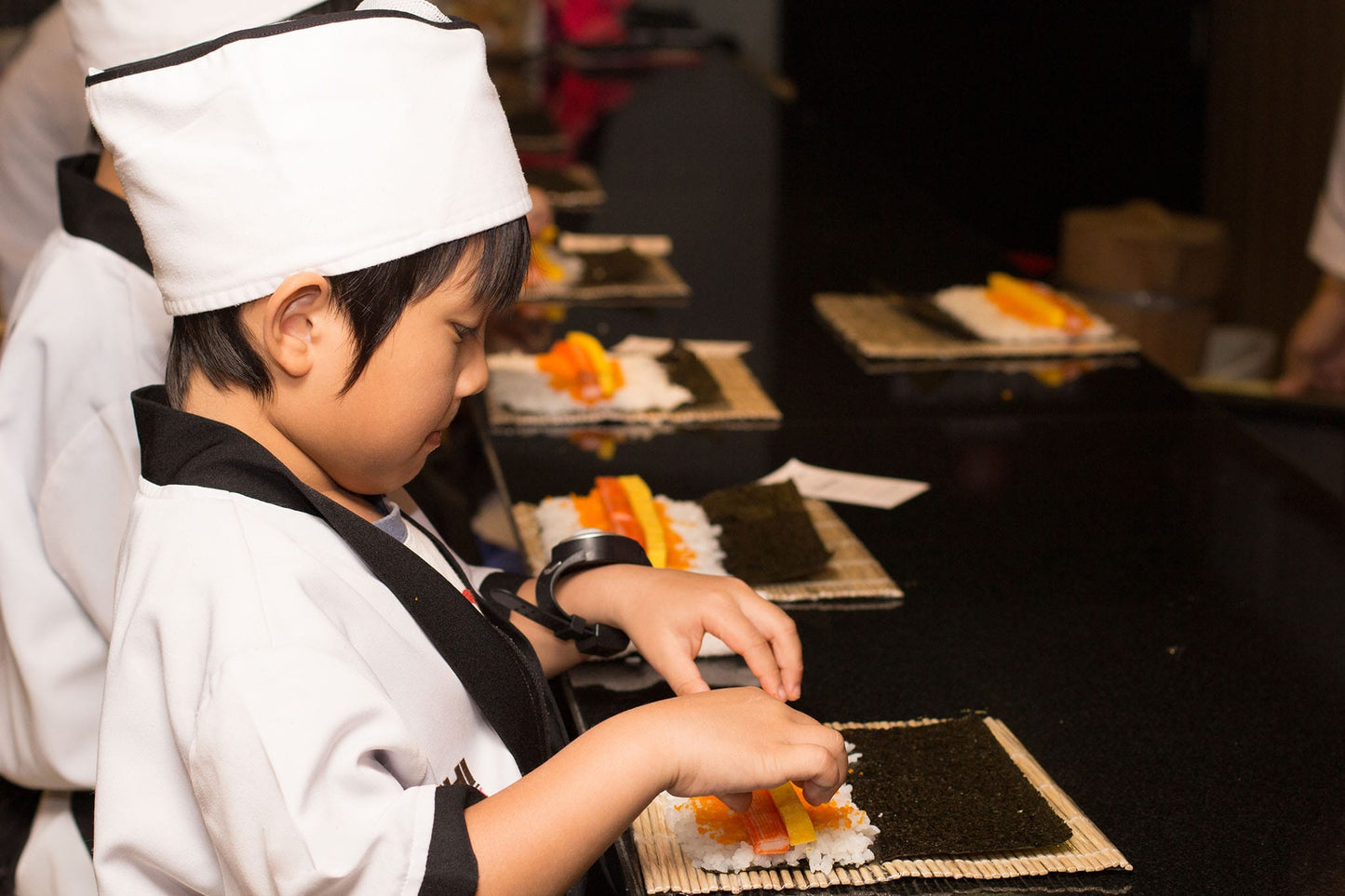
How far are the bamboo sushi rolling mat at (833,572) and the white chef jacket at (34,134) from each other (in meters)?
1.72

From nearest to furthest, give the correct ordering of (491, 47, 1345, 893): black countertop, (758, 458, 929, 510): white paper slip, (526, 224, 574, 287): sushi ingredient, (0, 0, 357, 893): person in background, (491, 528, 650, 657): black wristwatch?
1. (491, 47, 1345, 893): black countertop
2. (491, 528, 650, 657): black wristwatch
3. (0, 0, 357, 893): person in background
4. (758, 458, 929, 510): white paper slip
5. (526, 224, 574, 287): sushi ingredient

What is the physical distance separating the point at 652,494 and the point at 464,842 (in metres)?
0.74

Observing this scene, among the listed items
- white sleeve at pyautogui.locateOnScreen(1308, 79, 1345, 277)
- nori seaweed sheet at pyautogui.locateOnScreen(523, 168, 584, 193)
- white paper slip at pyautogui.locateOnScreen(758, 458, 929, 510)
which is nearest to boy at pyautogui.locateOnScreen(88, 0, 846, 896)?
white paper slip at pyautogui.locateOnScreen(758, 458, 929, 510)

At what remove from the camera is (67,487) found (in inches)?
47.9

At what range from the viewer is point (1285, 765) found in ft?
3.16

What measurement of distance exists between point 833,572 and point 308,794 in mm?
668

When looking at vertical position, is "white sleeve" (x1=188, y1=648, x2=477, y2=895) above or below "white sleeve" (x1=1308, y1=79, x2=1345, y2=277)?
above

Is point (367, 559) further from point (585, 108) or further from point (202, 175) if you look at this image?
point (585, 108)

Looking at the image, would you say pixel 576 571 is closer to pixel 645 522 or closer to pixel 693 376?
pixel 645 522

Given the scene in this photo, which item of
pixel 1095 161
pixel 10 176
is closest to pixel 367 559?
pixel 10 176

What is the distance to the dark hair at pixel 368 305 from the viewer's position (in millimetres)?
821

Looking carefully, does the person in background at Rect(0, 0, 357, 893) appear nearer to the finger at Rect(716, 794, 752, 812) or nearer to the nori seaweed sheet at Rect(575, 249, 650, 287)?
the finger at Rect(716, 794, 752, 812)

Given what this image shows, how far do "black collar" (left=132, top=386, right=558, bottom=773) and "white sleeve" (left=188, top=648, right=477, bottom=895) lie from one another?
14cm

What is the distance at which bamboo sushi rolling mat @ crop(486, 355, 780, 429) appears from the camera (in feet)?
5.41
